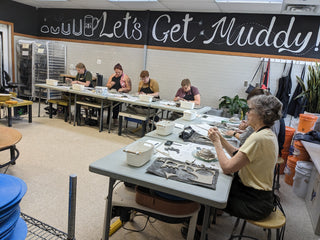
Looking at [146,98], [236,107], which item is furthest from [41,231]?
[236,107]

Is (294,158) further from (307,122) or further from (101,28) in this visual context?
(101,28)

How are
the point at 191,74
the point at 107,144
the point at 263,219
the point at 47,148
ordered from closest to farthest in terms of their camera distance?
the point at 263,219
the point at 47,148
the point at 107,144
the point at 191,74

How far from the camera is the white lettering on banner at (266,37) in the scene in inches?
200

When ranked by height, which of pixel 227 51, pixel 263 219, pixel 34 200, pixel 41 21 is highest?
pixel 41 21

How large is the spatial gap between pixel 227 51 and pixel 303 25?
1.62 m

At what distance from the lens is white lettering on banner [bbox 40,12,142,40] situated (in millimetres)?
6449

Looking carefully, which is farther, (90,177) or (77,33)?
(77,33)

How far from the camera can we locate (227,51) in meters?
5.64

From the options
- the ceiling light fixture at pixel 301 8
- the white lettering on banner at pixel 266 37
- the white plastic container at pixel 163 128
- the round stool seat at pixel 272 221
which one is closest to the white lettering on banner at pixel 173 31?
the white lettering on banner at pixel 266 37

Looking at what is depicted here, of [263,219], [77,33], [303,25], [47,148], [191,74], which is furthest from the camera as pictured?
[77,33]

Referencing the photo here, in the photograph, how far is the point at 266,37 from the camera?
17.4 feet

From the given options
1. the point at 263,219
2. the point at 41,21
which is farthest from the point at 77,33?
the point at 263,219

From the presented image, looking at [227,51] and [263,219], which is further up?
[227,51]

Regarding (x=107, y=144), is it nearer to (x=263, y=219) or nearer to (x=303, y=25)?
(x=263, y=219)
